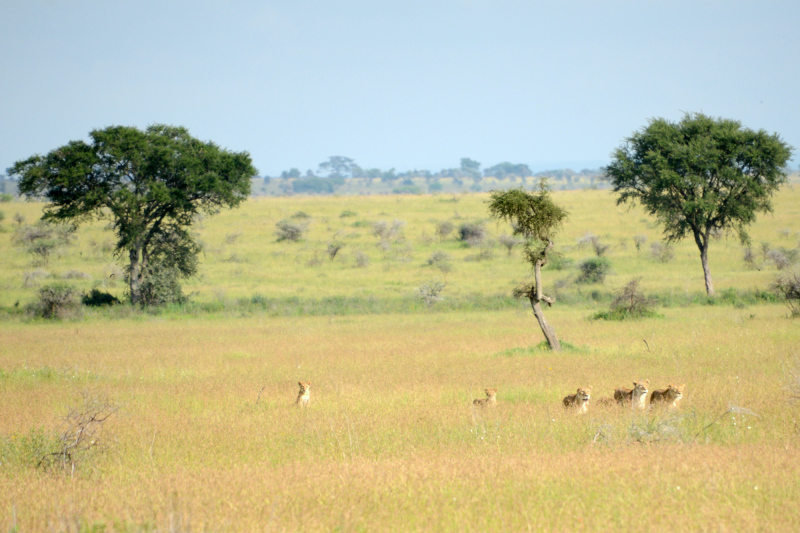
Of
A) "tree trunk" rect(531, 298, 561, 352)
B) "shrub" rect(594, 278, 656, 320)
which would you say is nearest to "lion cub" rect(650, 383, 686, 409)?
"tree trunk" rect(531, 298, 561, 352)

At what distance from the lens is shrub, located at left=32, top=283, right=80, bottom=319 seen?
91.7 ft

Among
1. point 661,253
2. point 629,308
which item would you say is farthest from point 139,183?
point 661,253

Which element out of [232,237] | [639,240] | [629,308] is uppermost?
[232,237]

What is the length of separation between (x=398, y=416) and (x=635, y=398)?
11.7 feet

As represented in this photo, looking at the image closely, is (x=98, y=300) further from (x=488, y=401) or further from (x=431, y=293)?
Answer: (x=488, y=401)

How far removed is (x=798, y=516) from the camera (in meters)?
5.99

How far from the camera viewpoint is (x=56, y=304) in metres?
28.1

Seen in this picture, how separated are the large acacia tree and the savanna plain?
3.52m

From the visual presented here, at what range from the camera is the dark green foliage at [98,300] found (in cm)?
3084

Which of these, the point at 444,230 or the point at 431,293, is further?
the point at 444,230

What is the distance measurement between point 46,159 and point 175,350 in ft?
52.6

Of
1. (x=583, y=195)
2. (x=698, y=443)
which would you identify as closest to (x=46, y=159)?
(x=698, y=443)

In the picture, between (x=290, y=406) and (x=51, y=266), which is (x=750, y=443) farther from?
(x=51, y=266)

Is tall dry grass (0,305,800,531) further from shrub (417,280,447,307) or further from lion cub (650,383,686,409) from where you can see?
shrub (417,280,447,307)
